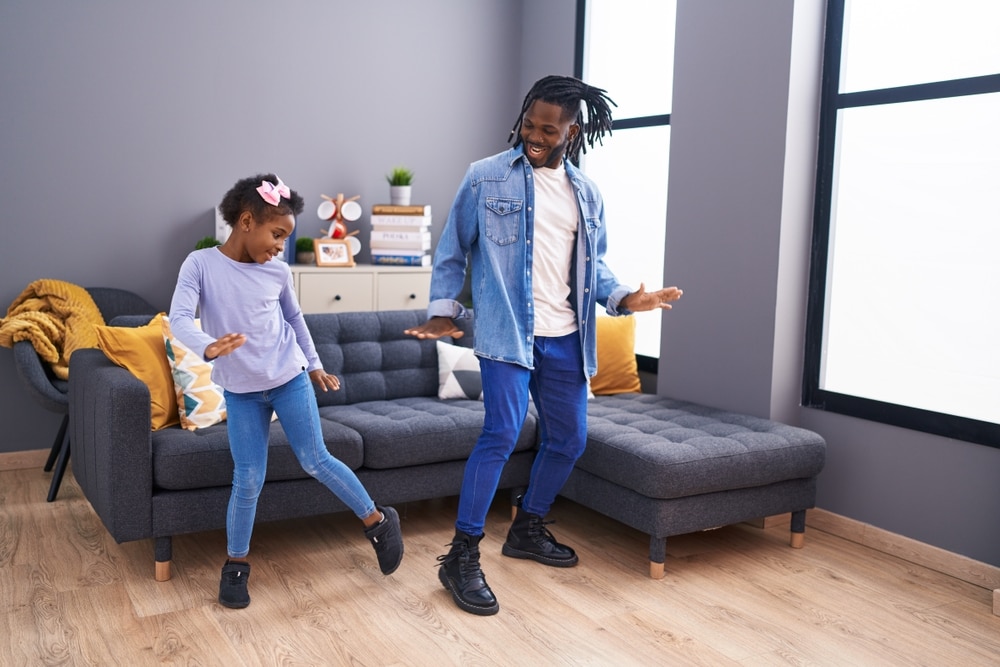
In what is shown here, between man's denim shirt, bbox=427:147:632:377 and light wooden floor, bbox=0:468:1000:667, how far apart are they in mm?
774

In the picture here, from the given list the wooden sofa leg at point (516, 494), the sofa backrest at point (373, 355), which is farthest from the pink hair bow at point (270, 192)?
the wooden sofa leg at point (516, 494)

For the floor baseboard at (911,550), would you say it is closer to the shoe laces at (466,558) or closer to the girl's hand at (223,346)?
the shoe laces at (466,558)

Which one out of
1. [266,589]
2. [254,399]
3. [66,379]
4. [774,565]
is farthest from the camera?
[66,379]

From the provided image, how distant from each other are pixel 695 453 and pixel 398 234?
224cm

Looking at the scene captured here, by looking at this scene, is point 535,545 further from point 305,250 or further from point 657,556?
point 305,250

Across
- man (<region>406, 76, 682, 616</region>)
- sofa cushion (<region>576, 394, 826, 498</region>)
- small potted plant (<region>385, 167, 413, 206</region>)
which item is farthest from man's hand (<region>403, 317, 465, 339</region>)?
small potted plant (<region>385, 167, 413, 206</region>)

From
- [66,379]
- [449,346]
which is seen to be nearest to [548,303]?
[449,346]

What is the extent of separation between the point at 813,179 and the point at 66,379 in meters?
3.10

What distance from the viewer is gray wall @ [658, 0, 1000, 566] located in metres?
3.18

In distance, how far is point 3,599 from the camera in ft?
8.58

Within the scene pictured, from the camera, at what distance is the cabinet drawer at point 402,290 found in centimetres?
454

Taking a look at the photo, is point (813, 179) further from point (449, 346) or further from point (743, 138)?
point (449, 346)

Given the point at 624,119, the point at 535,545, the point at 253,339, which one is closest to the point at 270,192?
the point at 253,339

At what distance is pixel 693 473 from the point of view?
9.52 feet
